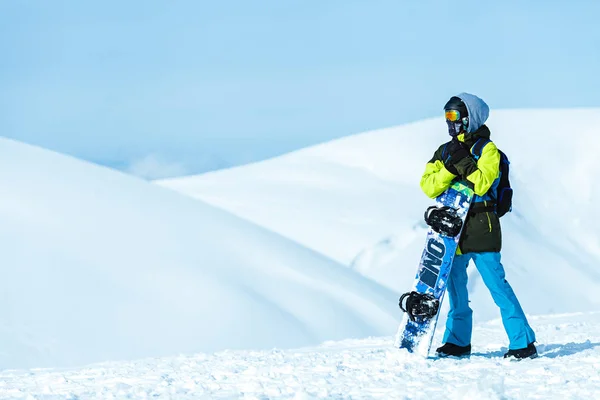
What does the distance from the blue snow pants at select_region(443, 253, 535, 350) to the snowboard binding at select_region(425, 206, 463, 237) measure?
0.20 metres

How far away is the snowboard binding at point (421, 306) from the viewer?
17.8 ft

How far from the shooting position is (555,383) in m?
4.50

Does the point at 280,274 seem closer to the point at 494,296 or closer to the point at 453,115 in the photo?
the point at 494,296

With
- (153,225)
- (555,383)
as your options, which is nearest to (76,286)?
(153,225)

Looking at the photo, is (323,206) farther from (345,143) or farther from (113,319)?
(113,319)

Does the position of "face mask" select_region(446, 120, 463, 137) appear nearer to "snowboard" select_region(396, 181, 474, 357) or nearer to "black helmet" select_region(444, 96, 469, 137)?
"black helmet" select_region(444, 96, 469, 137)

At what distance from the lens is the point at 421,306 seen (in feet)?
17.9

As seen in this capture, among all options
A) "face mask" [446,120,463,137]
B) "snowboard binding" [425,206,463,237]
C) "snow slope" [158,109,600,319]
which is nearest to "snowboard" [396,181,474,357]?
"snowboard binding" [425,206,463,237]

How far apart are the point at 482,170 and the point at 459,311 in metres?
1.03

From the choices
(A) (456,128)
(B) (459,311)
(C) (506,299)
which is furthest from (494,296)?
(A) (456,128)

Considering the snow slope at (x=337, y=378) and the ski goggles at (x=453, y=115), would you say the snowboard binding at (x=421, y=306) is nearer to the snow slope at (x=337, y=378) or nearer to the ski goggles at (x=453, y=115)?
the snow slope at (x=337, y=378)

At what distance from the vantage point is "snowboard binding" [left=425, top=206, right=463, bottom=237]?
5.34m

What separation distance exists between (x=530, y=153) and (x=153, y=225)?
26375mm

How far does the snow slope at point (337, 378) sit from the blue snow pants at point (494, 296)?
17 centimetres
